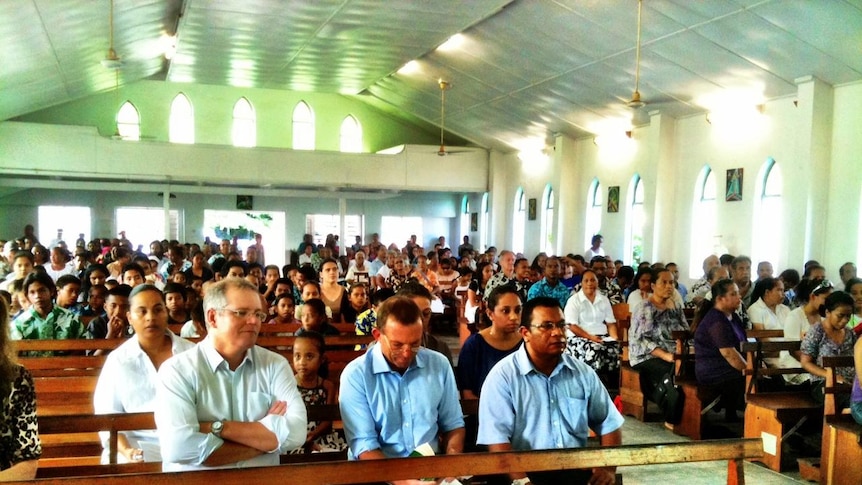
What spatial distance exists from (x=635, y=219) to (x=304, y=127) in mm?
10399

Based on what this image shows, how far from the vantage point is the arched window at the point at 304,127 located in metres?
21.3

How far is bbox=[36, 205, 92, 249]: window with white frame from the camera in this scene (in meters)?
20.1

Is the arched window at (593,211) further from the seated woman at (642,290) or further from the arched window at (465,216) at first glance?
the seated woman at (642,290)

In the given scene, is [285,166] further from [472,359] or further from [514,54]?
[472,359]

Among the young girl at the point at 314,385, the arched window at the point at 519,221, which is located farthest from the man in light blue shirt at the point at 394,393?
the arched window at the point at 519,221

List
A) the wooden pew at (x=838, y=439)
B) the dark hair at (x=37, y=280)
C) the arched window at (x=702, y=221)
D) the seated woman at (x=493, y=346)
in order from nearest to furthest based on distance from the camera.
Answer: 1. the seated woman at (x=493, y=346)
2. the wooden pew at (x=838, y=439)
3. the dark hair at (x=37, y=280)
4. the arched window at (x=702, y=221)

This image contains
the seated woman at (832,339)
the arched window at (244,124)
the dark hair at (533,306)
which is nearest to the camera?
the dark hair at (533,306)

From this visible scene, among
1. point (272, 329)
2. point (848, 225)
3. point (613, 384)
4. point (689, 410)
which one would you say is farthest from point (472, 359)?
point (848, 225)

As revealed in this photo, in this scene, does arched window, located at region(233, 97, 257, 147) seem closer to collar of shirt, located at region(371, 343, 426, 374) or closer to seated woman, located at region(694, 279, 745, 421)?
seated woman, located at region(694, 279, 745, 421)

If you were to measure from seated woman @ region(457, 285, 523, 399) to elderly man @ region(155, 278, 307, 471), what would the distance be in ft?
5.27

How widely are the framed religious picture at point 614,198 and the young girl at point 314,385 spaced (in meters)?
12.6

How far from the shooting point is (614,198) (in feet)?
51.9

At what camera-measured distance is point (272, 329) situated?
19.8ft

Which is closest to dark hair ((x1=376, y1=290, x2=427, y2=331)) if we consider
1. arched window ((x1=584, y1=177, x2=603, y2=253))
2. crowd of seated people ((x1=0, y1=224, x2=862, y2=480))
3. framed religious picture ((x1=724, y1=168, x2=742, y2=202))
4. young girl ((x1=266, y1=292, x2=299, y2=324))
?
crowd of seated people ((x1=0, y1=224, x2=862, y2=480))
